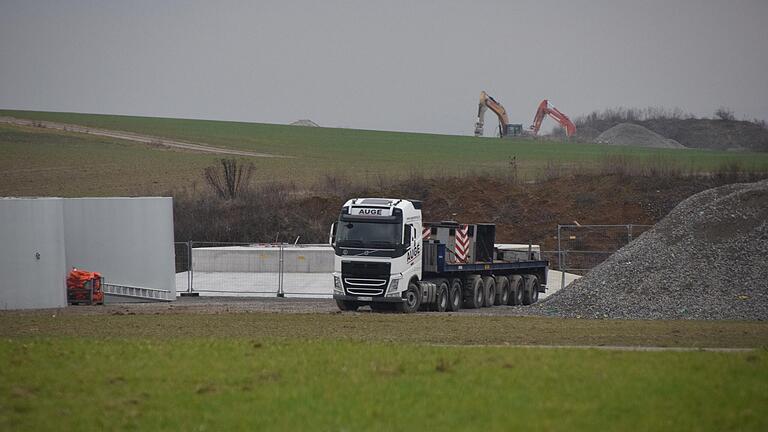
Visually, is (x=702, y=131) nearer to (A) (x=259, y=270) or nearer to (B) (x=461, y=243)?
(A) (x=259, y=270)

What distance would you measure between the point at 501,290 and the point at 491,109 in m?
72.3

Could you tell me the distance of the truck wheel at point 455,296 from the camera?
1375 inches

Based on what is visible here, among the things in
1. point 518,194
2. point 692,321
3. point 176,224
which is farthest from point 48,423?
point 518,194

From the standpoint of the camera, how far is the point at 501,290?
38.6m

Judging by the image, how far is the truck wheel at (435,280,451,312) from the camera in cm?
3400

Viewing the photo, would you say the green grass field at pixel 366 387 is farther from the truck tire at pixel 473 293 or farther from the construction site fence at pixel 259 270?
the construction site fence at pixel 259 270

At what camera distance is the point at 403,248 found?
31.5 metres

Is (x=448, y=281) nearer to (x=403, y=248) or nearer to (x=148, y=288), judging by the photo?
(x=403, y=248)

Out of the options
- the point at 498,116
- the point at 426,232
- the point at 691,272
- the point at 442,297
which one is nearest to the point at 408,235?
the point at 442,297

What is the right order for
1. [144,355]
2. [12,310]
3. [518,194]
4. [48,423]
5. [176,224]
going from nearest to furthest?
[48,423], [144,355], [12,310], [176,224], [518,194]

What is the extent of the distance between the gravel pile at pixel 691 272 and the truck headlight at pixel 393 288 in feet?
13.0

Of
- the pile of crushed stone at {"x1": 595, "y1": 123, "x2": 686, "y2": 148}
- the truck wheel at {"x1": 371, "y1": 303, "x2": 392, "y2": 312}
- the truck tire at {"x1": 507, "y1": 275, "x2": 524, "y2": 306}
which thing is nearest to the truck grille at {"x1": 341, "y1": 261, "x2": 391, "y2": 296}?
the truck wheel at {"x1": 371, "y1": 303, "x2": 392, "y2": 312}

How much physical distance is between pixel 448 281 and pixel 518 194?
29896mm

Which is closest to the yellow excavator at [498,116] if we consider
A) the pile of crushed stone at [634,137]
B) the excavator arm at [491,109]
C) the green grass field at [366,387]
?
the excavator arm at [491,109]
